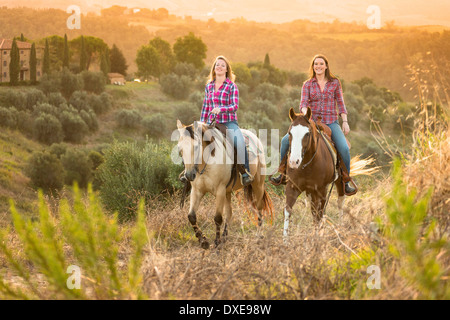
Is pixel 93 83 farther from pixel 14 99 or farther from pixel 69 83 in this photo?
pixel 14 99

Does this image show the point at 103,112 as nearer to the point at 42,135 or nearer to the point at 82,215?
the point at 42,135

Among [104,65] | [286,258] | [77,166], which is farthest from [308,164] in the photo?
[104,65]

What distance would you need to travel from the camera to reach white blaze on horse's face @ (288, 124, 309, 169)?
259 inches

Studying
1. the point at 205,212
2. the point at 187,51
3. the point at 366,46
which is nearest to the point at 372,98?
the point at 366,46

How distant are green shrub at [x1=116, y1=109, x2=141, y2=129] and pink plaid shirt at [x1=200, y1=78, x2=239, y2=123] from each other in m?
48.5

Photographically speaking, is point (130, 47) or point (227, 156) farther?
point (130, 47)

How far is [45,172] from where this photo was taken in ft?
124

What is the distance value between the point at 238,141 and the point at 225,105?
0.69m

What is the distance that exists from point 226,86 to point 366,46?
265 ft

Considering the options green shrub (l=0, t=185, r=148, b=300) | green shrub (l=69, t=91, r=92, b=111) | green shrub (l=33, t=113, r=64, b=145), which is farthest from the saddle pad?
green shrub (l=69, t=91, r=92, b=111)

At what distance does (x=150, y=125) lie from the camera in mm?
54250

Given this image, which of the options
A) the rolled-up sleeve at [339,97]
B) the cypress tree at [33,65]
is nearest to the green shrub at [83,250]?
the rolled-up sleeve at [339,97]

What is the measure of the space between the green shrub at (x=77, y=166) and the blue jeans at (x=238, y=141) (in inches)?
1300
